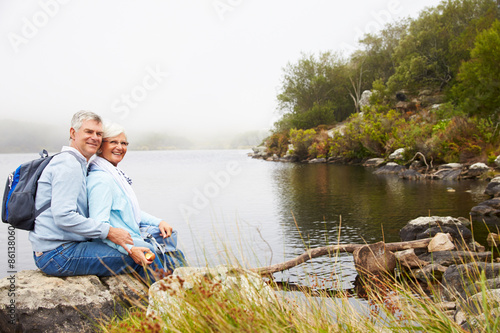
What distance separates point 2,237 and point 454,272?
1249 centimetres

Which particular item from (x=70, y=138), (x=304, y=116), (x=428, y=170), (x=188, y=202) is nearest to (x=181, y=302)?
(x=70, y=138)

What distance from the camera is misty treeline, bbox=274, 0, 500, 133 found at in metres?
26.0

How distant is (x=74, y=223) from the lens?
11.7ft

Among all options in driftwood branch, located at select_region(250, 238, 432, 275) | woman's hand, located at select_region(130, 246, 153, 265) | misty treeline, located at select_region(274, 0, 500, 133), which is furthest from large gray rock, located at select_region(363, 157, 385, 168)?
woman's hand, located at select_region(130, 246, 153, 265)

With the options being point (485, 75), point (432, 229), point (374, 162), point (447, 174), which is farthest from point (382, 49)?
point (432, 229)

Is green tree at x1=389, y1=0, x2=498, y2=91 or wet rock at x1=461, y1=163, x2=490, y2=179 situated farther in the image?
green tree at x1=389, y1=0, x2=498, y2=91

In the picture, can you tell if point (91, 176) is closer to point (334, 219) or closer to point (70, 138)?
point (70, 138)

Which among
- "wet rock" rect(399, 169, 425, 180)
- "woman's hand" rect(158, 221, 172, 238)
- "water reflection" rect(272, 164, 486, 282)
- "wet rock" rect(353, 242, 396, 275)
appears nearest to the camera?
"woman's hand" rect(158, 221, 172, 238)

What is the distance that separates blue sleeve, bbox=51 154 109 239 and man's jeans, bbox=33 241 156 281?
0.88ft

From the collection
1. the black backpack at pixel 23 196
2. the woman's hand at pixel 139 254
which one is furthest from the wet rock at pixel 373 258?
the black backpack at pixel 23 196

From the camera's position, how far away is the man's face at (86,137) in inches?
149

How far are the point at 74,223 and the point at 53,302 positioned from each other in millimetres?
861

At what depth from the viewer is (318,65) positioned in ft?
220

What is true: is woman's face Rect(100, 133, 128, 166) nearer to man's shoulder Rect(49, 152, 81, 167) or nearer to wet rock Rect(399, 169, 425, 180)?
man's shoulder Rect(49, 152, 81, 167)
